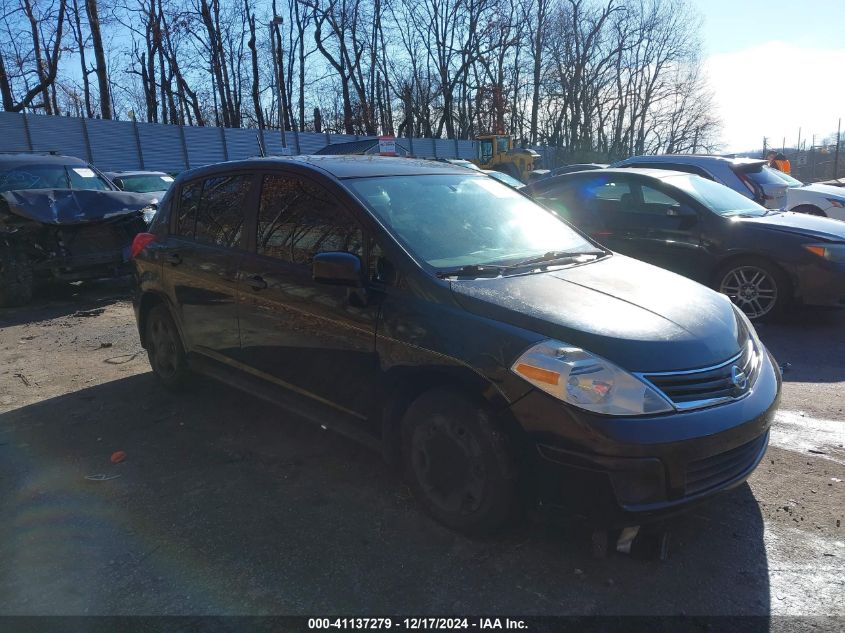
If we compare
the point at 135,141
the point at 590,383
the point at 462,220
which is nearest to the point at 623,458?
the point at 590,383

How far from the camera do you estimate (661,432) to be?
2.32 m

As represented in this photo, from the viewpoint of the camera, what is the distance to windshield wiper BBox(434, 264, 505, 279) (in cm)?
297

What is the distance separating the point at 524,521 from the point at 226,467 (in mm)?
1818

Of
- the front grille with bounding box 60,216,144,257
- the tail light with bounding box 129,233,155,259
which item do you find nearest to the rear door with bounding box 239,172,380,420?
the tail light with bounding box 129,233,155,259

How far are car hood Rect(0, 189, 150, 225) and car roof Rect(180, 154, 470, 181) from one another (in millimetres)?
4660

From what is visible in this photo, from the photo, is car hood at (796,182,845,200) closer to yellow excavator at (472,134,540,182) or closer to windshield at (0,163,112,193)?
windshield at (0,163,112,193)

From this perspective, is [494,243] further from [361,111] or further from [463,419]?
[361,111]

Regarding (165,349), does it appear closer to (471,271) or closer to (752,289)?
(471,271)

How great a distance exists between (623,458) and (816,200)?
1117 centimetres

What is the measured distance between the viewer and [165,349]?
4.79 metres

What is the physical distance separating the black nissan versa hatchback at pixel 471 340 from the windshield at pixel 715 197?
3.41 m

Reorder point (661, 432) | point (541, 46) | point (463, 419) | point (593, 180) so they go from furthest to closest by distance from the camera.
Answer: point (541, 46), point (593, 180), point (463, 419), point (661, 432)

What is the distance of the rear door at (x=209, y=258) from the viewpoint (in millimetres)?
3943

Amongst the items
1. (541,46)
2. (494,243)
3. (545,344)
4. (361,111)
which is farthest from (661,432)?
(541,46)
